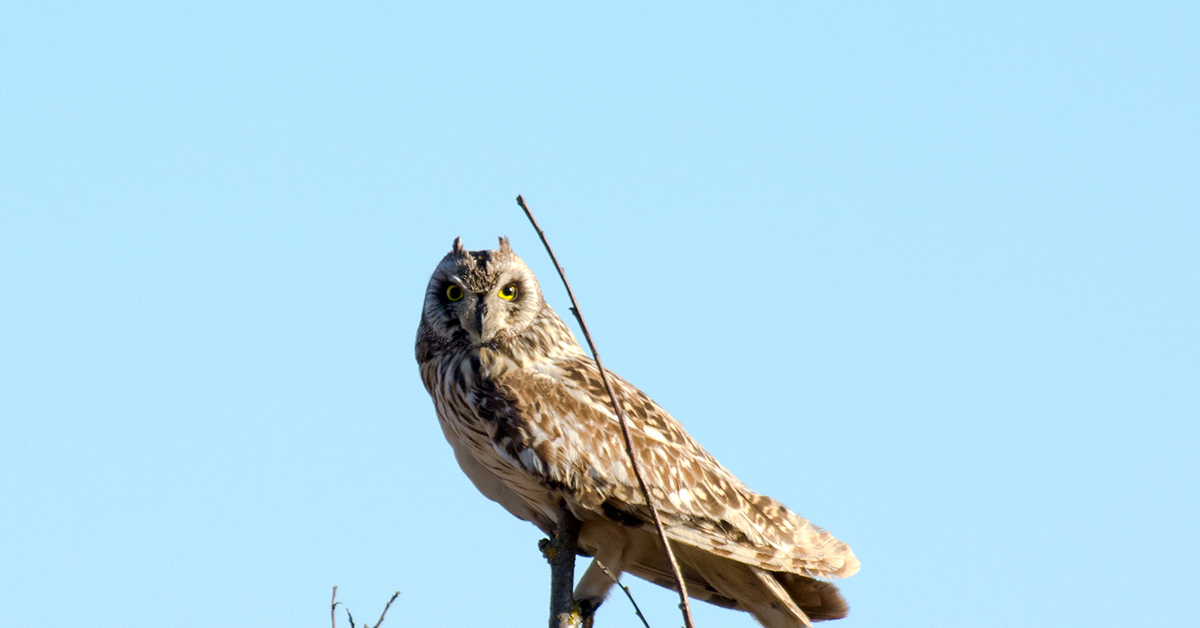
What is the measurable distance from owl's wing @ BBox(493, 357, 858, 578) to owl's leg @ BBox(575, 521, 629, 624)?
16cm

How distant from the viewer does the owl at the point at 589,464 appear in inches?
198

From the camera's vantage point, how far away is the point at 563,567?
481cm

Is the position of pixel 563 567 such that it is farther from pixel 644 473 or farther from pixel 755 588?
pixel 755 588

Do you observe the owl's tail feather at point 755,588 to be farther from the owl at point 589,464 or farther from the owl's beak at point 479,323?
the owl's beak at point 479,323

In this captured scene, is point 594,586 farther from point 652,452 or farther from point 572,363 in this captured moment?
point 572,363

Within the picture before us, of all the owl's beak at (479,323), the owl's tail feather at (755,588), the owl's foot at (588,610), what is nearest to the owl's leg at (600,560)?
the owl's foot at (588,610)

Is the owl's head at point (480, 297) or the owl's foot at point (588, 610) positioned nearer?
the owl's foot at point (588, 610)

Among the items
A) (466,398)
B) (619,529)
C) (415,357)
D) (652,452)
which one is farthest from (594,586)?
(415,357)

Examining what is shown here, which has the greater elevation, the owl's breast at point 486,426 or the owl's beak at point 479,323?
the owl's beak at point 479,323

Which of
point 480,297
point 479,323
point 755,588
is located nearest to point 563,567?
point 755,588

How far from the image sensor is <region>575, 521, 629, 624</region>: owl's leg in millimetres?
5012

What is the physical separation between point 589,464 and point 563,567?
0.42 m

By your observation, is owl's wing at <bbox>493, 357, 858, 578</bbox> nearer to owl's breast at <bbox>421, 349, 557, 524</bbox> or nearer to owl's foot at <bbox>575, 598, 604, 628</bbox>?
owl's breast at <bbox>421, 349, 557, 524</bbox>

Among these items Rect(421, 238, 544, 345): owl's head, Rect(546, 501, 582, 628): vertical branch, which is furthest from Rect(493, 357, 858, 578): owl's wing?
Rect(421, 238, 544, 345): owl's head
